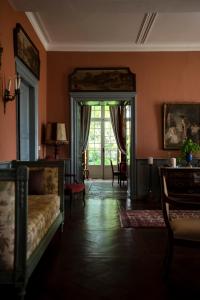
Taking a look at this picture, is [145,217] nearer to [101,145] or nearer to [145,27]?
[145,27]

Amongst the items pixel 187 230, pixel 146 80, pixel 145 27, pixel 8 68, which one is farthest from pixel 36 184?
pixel 146 80

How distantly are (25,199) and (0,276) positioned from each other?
625 mm

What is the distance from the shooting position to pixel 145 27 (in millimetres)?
6051

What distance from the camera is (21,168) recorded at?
2.30m

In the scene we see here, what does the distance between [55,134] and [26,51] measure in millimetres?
2074

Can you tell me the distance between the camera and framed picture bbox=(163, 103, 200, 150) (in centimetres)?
717

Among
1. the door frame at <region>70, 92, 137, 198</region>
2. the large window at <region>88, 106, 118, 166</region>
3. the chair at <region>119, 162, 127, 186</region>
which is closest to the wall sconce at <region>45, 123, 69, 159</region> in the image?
the door frame at <region>70, 92, 137, 198</region>

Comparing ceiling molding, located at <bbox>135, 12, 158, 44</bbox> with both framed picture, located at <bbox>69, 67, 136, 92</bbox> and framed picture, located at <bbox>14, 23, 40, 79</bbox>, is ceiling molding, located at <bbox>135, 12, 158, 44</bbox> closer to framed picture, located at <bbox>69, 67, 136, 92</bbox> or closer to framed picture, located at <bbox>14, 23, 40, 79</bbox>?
framed picture, located at <bbox>69, 67, 136, 92</bbox>

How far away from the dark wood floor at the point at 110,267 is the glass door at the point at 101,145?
291 inches

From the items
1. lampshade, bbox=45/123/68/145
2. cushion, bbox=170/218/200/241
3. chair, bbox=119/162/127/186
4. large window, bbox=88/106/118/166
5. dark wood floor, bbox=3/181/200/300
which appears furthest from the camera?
large window, bbox=88/106/118/166

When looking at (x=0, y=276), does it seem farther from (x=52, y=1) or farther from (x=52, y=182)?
(x=52, y=1)

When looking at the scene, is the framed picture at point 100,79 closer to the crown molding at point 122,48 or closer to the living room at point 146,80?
the living room at point 146,80

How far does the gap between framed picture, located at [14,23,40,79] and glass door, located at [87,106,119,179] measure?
6242 mm

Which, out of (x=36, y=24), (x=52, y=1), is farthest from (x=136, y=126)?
(x=52, y=1)
